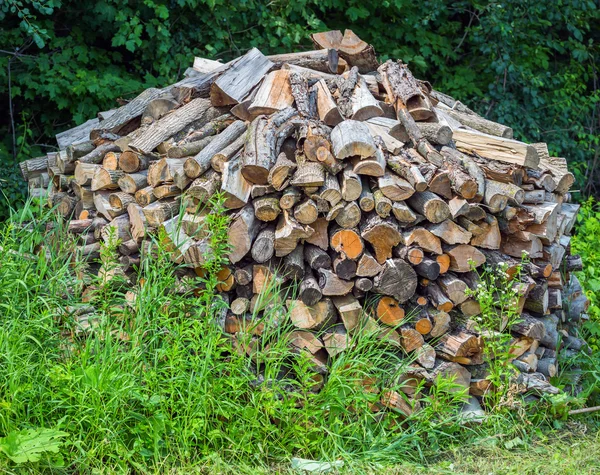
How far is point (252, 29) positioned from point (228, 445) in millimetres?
5202

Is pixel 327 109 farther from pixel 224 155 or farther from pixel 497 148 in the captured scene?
pixel 497 148

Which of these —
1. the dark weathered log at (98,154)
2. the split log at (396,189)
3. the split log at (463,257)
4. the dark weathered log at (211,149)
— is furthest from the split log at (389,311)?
the dark weathered log at (98,154)

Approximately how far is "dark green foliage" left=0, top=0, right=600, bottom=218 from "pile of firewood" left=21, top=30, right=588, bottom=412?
211 centimetres

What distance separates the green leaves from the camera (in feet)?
10.0

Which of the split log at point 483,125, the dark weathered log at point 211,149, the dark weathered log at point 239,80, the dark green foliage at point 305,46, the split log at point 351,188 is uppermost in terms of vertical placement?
the dark weathered log at point 239,80

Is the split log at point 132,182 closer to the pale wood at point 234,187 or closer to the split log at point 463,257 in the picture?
the pale wood at point 234,187

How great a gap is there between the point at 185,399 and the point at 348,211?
1294 mm

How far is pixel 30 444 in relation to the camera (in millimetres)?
3092

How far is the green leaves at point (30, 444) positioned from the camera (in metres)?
3.05

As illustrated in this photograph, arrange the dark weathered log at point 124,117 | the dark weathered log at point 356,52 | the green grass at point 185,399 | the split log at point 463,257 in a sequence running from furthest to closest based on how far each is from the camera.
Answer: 1. the dark weathered log at point 356,52
2. the dark weathered log at point 124,117
3. the split log at point 463,257
4. the green grass at point 185,399

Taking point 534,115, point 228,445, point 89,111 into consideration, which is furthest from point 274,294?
point 534,115

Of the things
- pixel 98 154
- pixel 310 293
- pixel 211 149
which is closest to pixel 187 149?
pixel 211 149

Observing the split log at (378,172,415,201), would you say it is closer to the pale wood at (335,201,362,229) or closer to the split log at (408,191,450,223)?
the split log at (408,191,450,223)

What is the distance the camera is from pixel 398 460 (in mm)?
3580
